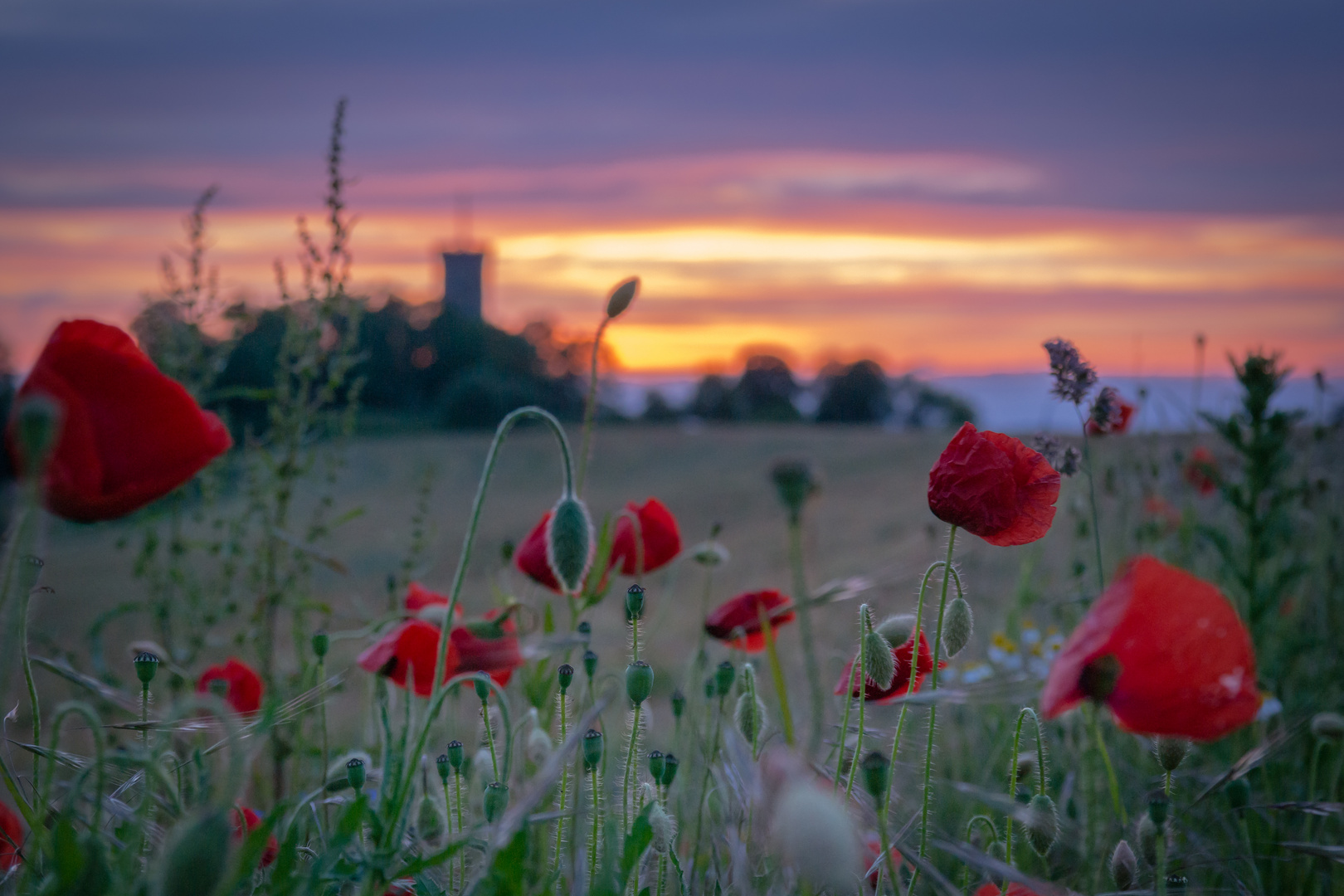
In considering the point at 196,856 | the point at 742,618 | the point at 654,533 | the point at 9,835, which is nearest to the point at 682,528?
the point at 654,533

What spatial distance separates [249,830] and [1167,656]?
40.8 inches

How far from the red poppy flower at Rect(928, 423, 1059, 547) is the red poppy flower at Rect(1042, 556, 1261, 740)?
0.33m

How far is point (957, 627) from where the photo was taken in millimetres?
1110

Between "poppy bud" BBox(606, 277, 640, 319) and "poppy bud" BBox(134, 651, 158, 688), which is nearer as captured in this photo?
"poppy bud" BBox(134, 651, 158, 688)

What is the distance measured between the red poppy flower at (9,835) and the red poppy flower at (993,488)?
3.77 feet

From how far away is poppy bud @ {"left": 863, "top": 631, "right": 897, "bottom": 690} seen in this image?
101 centimetres

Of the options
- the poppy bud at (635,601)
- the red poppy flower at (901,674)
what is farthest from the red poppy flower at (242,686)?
the red poppy flower at (901,674)

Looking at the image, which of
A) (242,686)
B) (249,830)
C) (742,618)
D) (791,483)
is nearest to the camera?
(791,483)

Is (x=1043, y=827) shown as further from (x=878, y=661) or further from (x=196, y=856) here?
(x=196, y=856)

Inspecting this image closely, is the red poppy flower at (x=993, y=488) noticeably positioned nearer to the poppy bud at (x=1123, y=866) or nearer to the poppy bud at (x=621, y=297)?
the poppy bud at (x=1123, y=866)

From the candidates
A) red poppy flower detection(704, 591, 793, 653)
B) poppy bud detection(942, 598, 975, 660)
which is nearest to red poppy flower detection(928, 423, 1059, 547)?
poppy bud detection(942, 598, 975, 660)

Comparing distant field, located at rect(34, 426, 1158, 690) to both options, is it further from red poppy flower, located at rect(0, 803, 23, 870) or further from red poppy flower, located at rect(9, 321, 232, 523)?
red poppy flower, located at rect(0, 803, 23, 870)

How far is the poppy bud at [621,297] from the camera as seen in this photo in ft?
4.23

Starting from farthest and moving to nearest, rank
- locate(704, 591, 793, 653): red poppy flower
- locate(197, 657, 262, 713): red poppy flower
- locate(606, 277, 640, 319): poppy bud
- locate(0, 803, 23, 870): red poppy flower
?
locate(197, 657, 262, 713): red poppy flower, locate(704, 591, 793, 653): red poppy flower, locate(606, 277, 640, 319): poppy bud, locate(0, 803, 23, 870): red poppy flower
